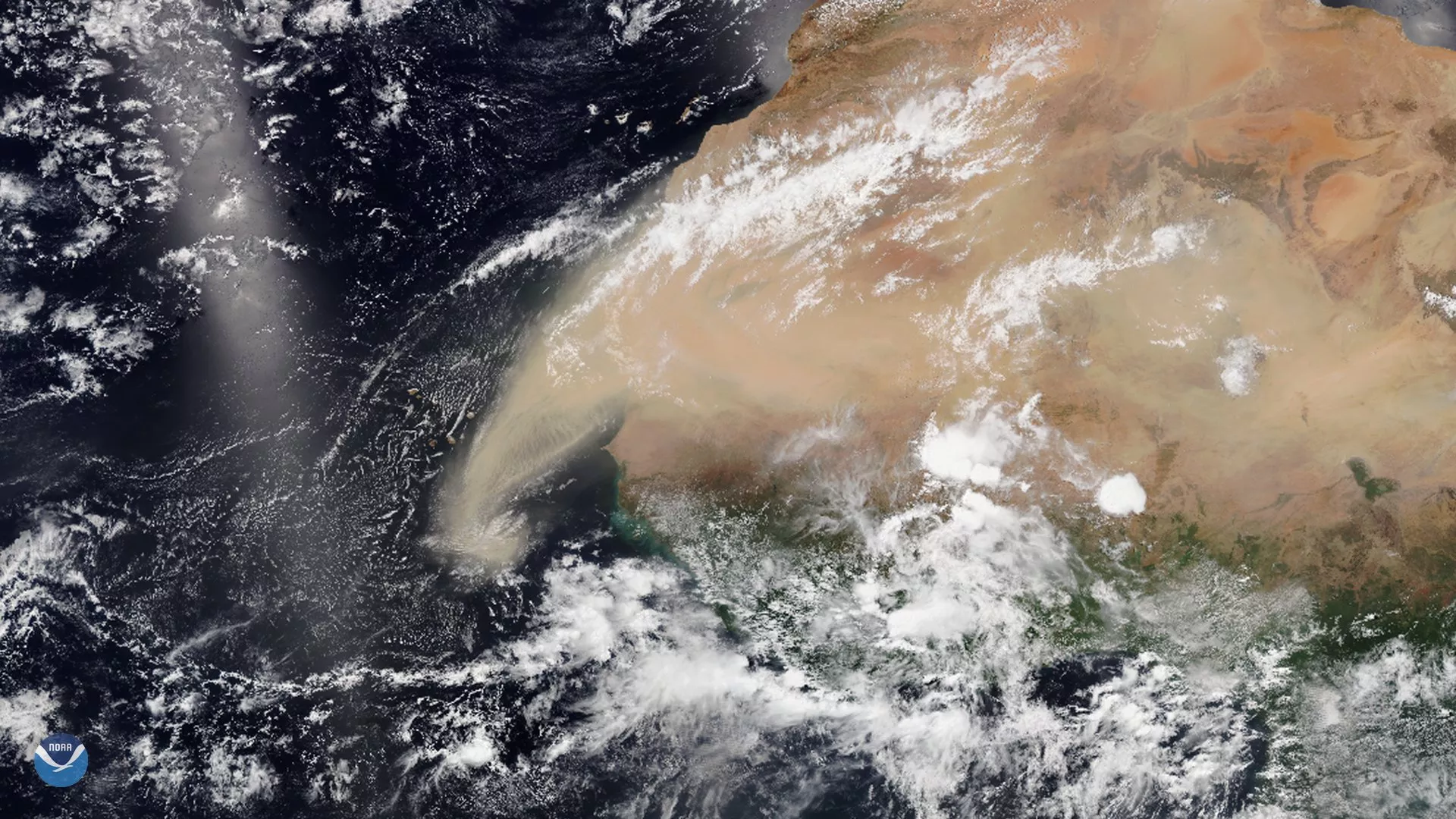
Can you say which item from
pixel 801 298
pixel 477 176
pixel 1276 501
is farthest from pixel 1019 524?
pixel 477 176

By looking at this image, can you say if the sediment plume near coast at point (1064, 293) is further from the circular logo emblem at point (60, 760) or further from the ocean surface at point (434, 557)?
the circular logo emblem at point (60, 760)

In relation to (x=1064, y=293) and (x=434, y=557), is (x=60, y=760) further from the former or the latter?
(x=1064, y=293)

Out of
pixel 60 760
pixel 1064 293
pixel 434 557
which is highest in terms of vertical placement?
pixel 1064 293

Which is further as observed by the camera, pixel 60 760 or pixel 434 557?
pixel 434 557

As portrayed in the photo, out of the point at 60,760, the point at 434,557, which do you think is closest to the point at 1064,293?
the point at 434,557

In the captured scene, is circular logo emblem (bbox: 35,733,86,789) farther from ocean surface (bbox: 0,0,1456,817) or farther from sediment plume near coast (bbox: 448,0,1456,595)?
sediment plume near coast (bbox: 448,0,1456,595)

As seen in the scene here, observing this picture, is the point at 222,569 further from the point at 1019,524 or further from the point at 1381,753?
the point at 1381,753
